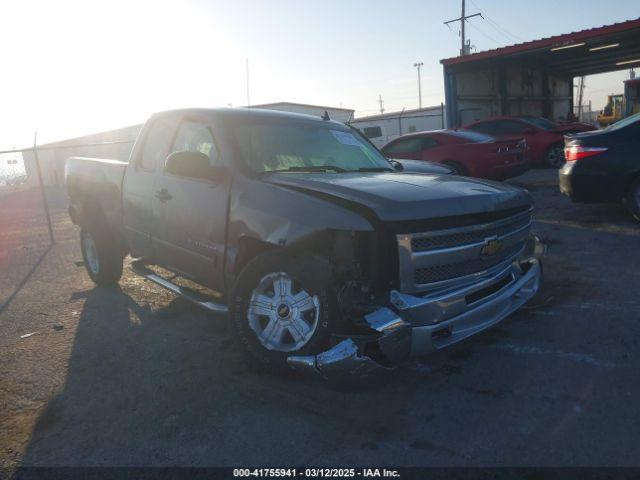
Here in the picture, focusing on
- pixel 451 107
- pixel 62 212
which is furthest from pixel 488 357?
pixel 451 107

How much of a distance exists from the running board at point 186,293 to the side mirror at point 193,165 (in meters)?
0.94

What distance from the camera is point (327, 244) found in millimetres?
3141

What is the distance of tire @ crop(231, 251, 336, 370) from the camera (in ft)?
9.93

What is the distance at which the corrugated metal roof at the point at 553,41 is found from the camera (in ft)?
55.1

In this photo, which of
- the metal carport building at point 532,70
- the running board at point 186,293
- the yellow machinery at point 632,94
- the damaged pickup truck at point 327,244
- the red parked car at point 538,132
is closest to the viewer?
the damaged pickup truck at point 327,244

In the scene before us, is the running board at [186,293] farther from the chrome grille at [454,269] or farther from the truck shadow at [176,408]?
the chrome grille at [454,269]

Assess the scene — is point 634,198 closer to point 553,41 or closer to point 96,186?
point 96,186

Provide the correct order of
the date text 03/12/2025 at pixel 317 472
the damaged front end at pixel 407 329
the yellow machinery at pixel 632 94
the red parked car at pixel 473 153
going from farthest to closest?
the yellow machinery at pixel 632 94
the red parked car at pixel 473 153
the damaged front end at pixel 407 329
the date text 03/12/2025 at pixel 317 472

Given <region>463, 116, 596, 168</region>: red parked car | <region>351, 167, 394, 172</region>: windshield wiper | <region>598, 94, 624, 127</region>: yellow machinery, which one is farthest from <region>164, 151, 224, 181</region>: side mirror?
<region>598, 94, 624, 127</region>: yellow machinery

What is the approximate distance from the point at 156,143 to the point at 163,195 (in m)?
0.73

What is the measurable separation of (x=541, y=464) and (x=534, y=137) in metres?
14.1

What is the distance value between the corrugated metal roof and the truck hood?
54.7ft

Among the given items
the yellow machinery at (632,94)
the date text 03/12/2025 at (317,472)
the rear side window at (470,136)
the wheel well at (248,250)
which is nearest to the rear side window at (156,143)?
the wheel well at (248,250)

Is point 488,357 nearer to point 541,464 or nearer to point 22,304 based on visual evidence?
point 541,464
